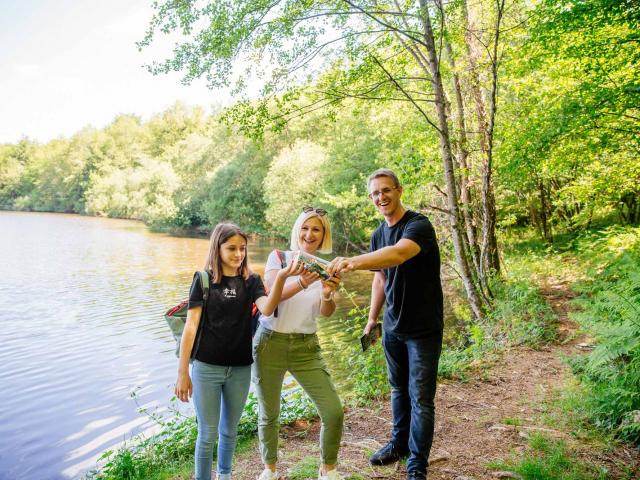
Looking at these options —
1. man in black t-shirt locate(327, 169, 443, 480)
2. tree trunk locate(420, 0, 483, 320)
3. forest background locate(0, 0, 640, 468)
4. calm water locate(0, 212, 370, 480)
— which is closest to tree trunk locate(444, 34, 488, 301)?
forest background locate(0, 0, 640, 468)

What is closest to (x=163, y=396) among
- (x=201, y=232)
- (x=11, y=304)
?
(x=11, y=304)

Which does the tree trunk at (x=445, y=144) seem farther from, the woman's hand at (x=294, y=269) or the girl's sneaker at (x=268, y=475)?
the girl's sneaker at (x=268, y=475)

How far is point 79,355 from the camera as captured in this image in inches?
421

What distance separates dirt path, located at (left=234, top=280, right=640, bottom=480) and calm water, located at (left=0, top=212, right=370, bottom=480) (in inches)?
135

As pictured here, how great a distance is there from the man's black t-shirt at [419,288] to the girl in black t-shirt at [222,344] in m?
0.84

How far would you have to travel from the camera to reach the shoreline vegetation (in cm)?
346

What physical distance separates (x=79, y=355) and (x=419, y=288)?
1025 centimetres

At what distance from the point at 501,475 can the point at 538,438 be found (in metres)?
0.66

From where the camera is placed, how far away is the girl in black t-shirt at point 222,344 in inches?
116

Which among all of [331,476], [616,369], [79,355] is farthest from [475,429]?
[79,355]

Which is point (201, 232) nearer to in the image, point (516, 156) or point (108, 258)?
point (108, 258)

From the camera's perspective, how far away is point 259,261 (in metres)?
25.3

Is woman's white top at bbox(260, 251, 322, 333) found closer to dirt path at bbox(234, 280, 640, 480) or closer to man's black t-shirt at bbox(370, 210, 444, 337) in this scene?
man's black t-shirt at bbox(370, 210, 444, 337)

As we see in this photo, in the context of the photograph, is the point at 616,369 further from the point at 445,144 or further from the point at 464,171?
the point at 464,171
